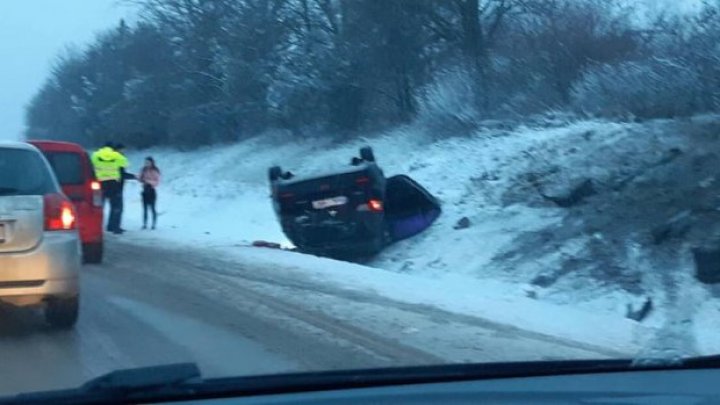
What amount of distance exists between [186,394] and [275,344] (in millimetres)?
6799

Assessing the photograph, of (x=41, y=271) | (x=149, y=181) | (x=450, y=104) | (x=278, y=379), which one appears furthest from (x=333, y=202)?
(x=278, y=379)

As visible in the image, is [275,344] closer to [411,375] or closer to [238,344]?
[238,344]

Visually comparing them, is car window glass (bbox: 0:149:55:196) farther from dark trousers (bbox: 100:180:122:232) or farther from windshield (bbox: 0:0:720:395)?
dark trousers (bbox: 100:180:122:232)

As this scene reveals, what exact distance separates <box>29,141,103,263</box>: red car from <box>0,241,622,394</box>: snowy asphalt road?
255cm

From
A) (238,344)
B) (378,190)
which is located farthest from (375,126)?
(238,344)

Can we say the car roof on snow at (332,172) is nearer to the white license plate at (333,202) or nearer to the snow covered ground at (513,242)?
the white license plate at (333,202)

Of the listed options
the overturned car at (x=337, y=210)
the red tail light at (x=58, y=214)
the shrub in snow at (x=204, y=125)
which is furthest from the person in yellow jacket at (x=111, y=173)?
the shrub in snow at (x=204, y=125)

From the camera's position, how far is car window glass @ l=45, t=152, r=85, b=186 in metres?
17.3

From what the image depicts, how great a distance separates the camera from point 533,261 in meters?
16.1

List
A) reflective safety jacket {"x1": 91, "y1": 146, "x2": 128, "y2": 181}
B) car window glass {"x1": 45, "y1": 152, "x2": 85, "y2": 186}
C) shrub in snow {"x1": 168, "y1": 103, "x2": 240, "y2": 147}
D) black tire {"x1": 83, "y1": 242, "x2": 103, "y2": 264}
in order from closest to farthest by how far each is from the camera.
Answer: car window glass {"x1": 45, "y1": 152, "x2": 85, "y2": 186}, black tire {"x1": 83, "y1": 242, "x2": 103, "y2": 264}, reflective safety jacket {"x1": 91, "y1": 146, "x2": 128, "y2": 181}, shrub in snow {"x1": 168, "y1": 103, "x2": 240, "y2": 147}

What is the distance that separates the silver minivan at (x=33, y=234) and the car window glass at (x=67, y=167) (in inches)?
257

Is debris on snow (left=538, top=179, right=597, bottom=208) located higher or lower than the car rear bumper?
higher

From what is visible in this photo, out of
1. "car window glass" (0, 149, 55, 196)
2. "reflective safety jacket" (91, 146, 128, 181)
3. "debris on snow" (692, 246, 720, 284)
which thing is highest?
"reflective safety jacket" (91, 146, 128, 181)

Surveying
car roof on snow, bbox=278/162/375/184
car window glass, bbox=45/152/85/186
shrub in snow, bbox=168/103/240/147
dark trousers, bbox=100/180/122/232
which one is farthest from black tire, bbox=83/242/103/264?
shrub in snow, bbox=168/103/240/147
